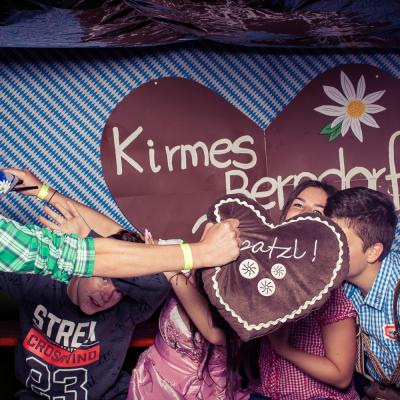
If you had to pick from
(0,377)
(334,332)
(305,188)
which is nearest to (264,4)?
(305,188)

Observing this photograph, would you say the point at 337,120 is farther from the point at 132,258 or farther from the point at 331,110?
the point at 132,258

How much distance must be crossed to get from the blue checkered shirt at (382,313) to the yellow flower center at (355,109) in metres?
1.55

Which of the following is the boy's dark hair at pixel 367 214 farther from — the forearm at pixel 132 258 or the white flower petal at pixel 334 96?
the white flower petal at pixel 334 96

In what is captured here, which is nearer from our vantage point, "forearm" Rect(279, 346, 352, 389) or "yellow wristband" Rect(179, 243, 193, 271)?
"yellow wristband" Rect(179, 243, 193, 271)

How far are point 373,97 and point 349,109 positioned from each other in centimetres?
18

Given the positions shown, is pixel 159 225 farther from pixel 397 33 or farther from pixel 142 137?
pixel 397 33

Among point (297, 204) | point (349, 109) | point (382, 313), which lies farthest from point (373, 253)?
point (349, 109)

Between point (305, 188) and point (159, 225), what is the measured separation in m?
1.00

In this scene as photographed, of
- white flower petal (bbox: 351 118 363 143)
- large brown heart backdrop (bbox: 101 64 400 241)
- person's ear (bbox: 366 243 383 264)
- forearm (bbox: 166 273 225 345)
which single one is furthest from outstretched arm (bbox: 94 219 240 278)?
white flower petal (bbox: 351 118 363 143)

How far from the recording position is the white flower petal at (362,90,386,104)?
383cm

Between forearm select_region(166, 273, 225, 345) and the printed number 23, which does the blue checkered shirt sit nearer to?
forearm select_region(166, 273, 225, 345)

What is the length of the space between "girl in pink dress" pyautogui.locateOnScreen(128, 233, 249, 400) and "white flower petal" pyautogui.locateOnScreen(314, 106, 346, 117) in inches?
70.5

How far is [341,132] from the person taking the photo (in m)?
3.84

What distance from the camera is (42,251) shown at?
168cm
